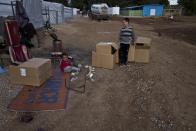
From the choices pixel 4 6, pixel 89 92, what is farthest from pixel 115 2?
pixel 89 92

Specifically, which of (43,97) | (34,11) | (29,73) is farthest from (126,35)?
(34,11)

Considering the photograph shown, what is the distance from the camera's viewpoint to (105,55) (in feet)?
24.9

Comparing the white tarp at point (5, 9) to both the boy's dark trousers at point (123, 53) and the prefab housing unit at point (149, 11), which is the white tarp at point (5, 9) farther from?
the prefab housing unit at point (149, 11)

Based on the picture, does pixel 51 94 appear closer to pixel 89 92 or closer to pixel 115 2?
pixel 89 92

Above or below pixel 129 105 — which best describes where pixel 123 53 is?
above

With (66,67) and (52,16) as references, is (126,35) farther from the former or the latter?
(52,16)

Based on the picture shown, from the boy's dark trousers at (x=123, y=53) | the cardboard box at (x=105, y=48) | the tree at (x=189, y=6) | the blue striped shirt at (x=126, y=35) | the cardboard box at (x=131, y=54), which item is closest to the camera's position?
the cardboard box at (x=105, y=48)

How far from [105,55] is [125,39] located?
86 centimetres

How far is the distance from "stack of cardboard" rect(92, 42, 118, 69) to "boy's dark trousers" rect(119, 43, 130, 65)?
0.25 m

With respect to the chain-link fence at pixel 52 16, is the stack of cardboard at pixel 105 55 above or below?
below

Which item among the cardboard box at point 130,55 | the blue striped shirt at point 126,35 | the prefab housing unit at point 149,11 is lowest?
the cardboard box at point 130,55

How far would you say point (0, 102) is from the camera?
17.6 feet

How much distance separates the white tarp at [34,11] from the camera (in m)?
14.2

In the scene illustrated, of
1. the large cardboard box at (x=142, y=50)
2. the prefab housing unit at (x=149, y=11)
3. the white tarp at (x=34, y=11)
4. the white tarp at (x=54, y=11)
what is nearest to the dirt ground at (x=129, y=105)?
the large cardboard box at (x=142, y=50)
